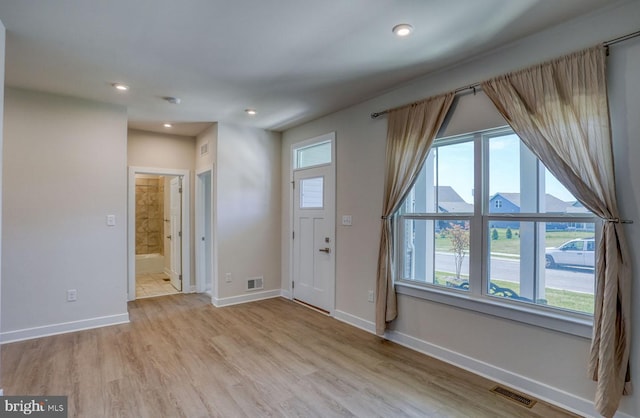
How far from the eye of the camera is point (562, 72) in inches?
87.4

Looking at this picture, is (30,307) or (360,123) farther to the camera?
(360,123)

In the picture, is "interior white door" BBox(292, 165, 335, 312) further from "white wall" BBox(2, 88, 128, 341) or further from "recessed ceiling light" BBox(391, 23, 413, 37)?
"white wall" BBox(2, 88, 128, 341)

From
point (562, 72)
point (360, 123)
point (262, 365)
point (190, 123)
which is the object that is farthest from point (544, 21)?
point (190, 123)

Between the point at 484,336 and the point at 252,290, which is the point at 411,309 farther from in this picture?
the point at 252,290

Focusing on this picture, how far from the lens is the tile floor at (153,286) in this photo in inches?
213

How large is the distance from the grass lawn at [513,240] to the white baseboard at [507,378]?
931 mm

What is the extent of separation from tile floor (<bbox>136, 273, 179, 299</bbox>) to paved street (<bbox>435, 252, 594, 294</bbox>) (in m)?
4.81

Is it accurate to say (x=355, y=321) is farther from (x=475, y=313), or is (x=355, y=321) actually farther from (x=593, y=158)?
(x=593, y=158)

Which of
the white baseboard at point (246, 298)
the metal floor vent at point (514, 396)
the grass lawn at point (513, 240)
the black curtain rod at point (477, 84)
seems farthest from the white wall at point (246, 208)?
the metal floor vent at point (514, 396)

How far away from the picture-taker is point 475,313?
273 cm

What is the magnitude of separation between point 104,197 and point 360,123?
10.5ft

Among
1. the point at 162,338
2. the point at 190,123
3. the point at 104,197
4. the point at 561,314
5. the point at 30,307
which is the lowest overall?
the point at 162,338

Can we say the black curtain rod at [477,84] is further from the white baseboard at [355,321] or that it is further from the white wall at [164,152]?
the white wall at [164,152]

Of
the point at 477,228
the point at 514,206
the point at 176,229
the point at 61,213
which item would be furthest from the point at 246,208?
the point at 514,206
